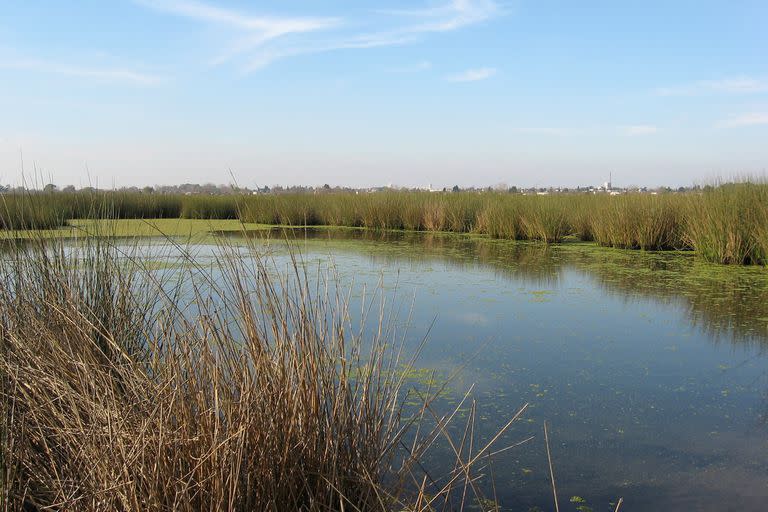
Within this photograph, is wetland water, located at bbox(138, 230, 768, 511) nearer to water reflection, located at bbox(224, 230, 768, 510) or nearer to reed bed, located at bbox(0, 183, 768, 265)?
water reflection, located at bbox(224, 230, 768, 510)

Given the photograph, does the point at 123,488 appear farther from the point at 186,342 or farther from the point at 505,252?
the point at 505,252

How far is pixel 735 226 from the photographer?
25.3 feet

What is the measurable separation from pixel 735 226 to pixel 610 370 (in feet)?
17.0

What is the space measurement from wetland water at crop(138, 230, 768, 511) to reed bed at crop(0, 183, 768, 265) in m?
0.72

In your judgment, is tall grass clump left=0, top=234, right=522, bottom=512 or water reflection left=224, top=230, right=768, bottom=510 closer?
tall grass clump left=0, top=234, right=522, bottom=512

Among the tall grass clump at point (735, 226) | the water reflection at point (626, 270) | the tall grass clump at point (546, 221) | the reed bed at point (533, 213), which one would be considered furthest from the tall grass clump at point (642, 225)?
the tall grass clump at point (735, 226)

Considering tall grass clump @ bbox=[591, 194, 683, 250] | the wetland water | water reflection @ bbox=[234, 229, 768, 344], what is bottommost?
the wetland water

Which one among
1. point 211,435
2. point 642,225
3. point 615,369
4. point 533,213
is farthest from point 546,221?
point 211,435

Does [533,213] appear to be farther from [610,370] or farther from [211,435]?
[211,435]

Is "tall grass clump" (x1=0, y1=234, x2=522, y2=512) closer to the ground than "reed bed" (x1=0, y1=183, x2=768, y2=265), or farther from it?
closer to the ground

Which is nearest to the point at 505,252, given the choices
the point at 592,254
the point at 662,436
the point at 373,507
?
the point at 592,254

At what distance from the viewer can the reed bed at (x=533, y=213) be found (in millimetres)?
7707

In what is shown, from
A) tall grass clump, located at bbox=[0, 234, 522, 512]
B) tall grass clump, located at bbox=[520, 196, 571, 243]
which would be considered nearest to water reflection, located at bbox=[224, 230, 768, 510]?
tall grass clump, located at bbox=[0, 234, 522, 512]

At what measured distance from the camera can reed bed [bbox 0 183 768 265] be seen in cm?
771
